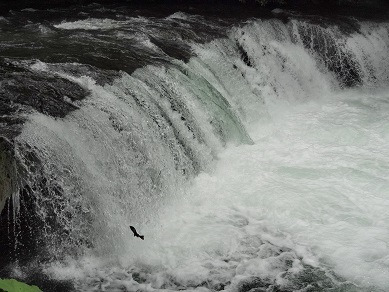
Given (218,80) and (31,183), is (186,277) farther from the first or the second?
(218,80)

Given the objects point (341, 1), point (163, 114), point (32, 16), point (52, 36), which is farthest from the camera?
point (341, 1)

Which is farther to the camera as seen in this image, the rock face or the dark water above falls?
the dark water above falls

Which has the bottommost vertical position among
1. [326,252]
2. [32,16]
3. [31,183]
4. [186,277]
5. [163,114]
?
[186,277]

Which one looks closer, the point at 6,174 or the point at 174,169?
the point at 6,174

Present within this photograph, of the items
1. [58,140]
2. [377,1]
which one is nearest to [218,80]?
[58,140]
